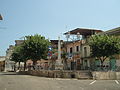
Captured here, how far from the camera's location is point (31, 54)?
3909 cm

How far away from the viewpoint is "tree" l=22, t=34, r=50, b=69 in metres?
38.8

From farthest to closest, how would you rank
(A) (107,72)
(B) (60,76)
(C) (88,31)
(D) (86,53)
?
(C) (88,31), (D) (86,53), (B) (60,76), (A) (107,72)

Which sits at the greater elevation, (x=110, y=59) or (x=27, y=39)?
(x=27, y=39)

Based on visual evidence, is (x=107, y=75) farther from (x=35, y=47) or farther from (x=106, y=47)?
(x=35, y=47)

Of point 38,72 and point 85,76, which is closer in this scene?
point 85,76

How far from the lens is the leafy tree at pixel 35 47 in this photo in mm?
38812

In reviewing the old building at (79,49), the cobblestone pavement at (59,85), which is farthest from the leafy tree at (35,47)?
the cobblestone pavement at (59,85)

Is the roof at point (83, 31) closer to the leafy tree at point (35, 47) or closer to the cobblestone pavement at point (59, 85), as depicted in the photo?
the leafy tree at point (35, 47)

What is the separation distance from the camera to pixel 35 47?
1528 inches

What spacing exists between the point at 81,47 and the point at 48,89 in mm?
30638

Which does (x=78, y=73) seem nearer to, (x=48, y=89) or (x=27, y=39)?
(x=48, y=89)

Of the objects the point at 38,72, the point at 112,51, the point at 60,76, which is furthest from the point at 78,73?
the point at 38,72

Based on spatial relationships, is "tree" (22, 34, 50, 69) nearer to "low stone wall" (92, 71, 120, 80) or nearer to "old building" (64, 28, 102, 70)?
"old building" (64, 28, 102, 70)

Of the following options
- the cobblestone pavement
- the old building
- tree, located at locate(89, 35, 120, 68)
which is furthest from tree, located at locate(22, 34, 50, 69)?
the cobblestone pavement
